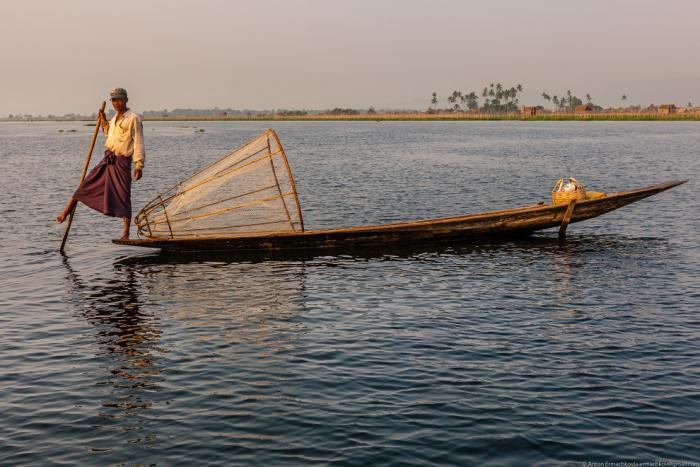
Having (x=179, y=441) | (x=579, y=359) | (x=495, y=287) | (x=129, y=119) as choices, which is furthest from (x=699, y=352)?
(x=129, y=119)

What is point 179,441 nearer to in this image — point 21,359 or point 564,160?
point 21,359

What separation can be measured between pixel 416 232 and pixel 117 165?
7253 mm

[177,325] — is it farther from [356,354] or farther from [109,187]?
[109,187]

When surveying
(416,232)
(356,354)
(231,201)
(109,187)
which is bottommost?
(356,354)

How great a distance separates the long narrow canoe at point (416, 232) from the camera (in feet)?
54.0

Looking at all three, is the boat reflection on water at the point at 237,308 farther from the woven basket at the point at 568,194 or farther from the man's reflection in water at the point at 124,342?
the woven basket at the point at 568,194

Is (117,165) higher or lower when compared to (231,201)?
higher

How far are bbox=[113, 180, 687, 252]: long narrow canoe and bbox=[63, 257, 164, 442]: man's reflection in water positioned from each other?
215 cm

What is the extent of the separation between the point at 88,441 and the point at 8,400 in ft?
5.50

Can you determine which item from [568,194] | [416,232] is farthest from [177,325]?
[568,194]

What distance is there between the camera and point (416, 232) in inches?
681

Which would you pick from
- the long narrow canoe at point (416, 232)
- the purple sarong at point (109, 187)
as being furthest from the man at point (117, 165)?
the long narrow canoe at point (416, 232)

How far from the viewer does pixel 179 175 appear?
4344 centimetres

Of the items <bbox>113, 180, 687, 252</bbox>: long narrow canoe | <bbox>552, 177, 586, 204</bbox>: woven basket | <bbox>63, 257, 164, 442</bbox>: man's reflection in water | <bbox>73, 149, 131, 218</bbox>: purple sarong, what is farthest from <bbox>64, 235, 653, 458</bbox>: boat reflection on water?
<bbox>73, 149, 131, 218</bbox>: purple sarong
